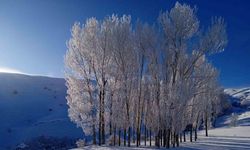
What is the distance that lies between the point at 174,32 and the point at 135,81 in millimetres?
5168

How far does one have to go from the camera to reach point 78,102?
29.4 meters

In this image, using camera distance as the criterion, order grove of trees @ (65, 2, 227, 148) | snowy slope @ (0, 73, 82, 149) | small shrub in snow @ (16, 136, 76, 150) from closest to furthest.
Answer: grove of trees @ (65, 2, 227, 148)
small shrub in snow @ (16, 136, 76, 150)
snowy slope @ (0, 73, 82, 149)

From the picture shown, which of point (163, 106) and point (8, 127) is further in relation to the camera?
point (8, 127)

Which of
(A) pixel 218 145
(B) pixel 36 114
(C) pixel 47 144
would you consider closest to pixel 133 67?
(A) pixel 218 145

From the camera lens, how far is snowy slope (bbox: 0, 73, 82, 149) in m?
47.5

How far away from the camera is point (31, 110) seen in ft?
185

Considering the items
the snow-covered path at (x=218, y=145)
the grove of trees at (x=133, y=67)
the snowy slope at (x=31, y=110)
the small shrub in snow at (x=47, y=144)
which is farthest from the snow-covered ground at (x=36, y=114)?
the grove of trees at (x=133, y=67)

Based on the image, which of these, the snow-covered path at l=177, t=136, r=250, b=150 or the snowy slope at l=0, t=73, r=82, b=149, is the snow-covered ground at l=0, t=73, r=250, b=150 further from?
the snow-covered path at l=177, t=136, r=250, b=150

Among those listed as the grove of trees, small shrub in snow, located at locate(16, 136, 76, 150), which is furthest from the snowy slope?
the grove of trees

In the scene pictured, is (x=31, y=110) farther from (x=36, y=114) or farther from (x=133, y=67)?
(x=133, y=67)

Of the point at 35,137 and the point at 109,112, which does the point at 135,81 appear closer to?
the point at 109,112

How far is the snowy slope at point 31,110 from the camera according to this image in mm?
47531

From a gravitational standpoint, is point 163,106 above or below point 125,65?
below

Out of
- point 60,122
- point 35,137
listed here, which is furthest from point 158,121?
point 60,122
